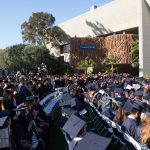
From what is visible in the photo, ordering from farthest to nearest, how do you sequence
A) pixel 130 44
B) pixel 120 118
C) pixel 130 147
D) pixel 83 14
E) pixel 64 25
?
pixel 64 25 → pixel 83 14 → pixel 130 44 → pixel 120 118 → pixel 130 147

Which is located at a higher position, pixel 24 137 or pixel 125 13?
pixel 125 13

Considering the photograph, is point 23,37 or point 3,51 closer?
point 3,51

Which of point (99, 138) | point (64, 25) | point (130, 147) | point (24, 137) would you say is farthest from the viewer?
point (64, 25)

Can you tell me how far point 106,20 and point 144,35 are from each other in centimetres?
1305

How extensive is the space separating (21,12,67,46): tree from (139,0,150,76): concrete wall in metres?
22.5

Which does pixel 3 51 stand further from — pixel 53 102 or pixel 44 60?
pixel 53 102

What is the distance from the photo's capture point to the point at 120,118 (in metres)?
9.21

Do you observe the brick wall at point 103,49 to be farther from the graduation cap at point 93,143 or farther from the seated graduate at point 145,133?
the graduation cap at point 93,143

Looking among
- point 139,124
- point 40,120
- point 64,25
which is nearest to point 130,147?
point 139,124

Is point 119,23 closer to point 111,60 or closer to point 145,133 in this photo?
point 111,60

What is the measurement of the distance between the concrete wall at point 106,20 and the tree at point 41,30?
374 cm

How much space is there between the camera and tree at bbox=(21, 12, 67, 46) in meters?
74.2

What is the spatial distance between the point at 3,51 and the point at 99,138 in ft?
197

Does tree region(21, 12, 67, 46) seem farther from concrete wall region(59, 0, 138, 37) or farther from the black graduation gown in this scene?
the black graduation gown
